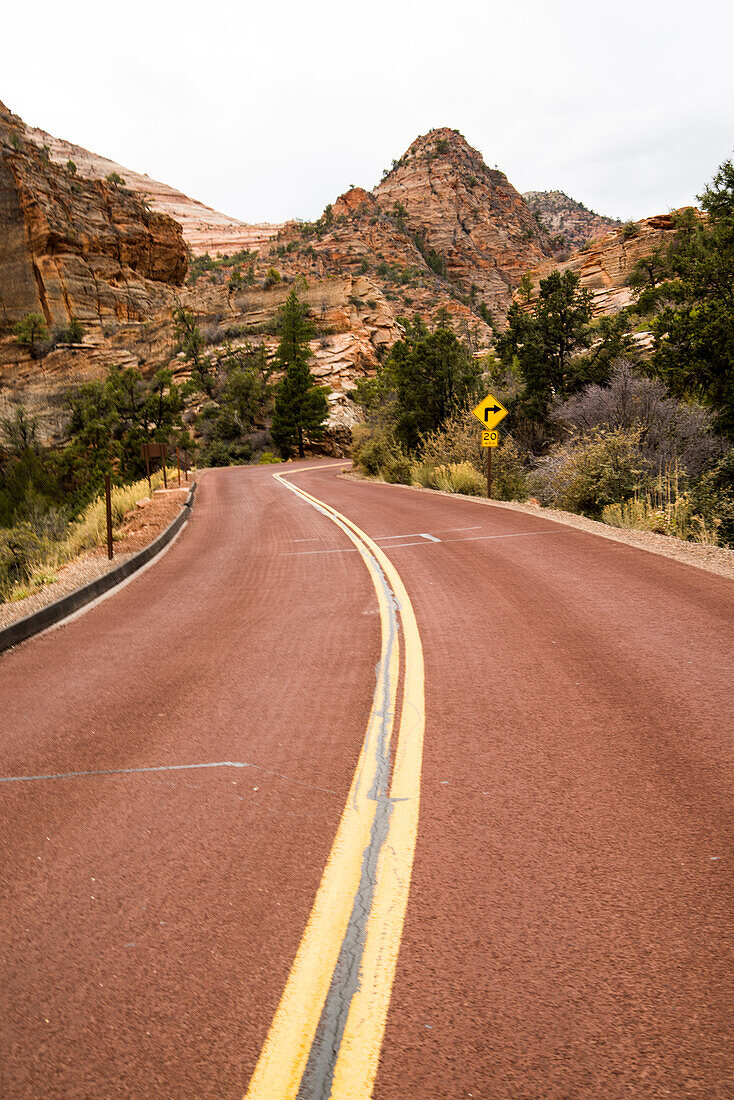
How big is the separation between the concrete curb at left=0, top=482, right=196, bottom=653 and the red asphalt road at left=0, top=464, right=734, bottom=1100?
248 millimetres

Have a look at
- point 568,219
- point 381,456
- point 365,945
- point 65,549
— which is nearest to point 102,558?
point 65,549

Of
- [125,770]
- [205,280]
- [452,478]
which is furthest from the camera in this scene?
[205,280]

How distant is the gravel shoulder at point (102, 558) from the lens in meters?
7.54

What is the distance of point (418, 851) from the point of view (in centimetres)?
272

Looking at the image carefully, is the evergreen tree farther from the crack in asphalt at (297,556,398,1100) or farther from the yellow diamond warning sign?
the crack in asphalt at (297,556,398,1100)

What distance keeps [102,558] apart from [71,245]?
61.0 m

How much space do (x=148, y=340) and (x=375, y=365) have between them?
21.7 meters

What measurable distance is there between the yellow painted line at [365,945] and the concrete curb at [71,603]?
435 cm

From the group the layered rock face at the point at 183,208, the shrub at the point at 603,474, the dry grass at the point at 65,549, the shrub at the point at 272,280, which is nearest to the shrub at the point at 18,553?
the dry grass at the point at 65,549

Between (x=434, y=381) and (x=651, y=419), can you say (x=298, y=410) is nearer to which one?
(x=434, y=381)

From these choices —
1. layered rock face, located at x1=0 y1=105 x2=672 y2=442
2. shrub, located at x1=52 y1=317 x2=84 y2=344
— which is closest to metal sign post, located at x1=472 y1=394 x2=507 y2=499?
layered rock face, located at x1=0 y1=105 x2=672 y2=442

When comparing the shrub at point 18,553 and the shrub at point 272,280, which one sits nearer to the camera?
the shrub at point 18,553

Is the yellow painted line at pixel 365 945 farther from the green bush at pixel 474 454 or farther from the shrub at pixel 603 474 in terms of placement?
the green bush at pixel 474 454

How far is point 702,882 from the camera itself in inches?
97.0
